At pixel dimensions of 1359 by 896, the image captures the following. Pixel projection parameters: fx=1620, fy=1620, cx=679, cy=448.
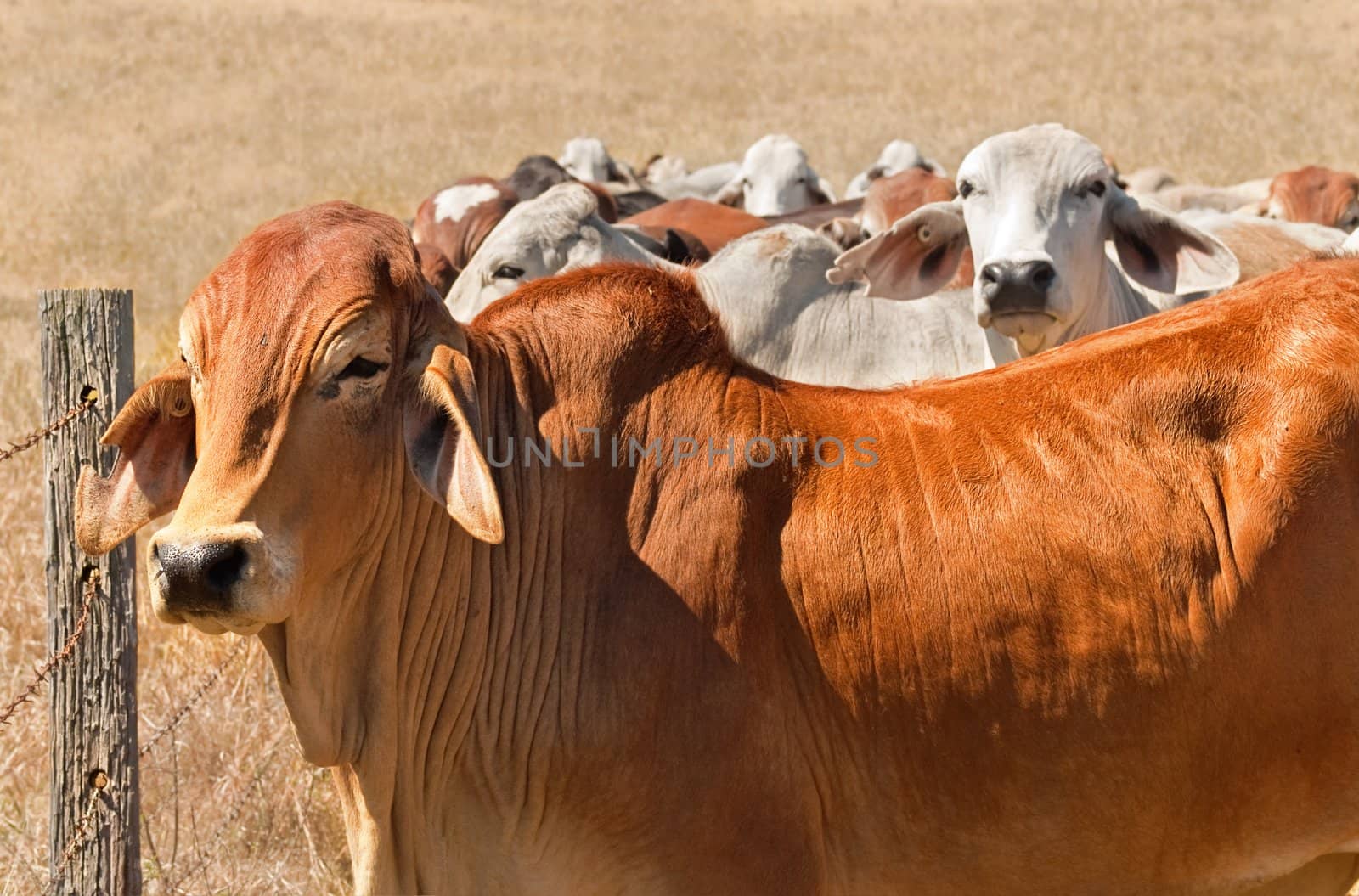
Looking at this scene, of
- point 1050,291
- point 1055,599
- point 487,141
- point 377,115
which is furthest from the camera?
point 377,115

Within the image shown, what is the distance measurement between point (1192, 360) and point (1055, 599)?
564 mm

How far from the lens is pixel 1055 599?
10.00 feet

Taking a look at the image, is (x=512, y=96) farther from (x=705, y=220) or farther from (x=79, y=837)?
(x=79, y=837)

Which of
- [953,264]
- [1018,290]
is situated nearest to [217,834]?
[1018,290]

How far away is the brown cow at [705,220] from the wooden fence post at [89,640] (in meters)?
6.51

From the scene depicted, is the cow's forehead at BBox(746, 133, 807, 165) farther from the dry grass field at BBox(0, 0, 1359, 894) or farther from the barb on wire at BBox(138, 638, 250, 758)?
the barb on wire at BBox(138, 638, 250, 758)

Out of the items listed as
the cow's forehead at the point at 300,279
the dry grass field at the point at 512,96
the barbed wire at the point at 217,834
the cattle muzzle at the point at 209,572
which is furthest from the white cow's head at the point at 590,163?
the cattle muzzle at the point at 209,572

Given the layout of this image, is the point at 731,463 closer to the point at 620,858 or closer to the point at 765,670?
the point at 765,670

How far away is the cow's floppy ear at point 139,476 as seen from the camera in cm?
301

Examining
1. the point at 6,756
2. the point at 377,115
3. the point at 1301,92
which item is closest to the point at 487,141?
the point at 377,115

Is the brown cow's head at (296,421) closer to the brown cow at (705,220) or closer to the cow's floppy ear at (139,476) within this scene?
the cow's floppy ear at (139,476)

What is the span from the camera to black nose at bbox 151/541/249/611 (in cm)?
Result: 258

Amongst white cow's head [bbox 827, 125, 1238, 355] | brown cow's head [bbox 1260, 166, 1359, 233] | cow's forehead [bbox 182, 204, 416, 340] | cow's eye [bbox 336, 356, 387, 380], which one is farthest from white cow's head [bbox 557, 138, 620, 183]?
cow's eye [bbox 336, 356, 387, 380]

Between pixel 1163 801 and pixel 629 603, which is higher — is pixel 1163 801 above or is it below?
below
